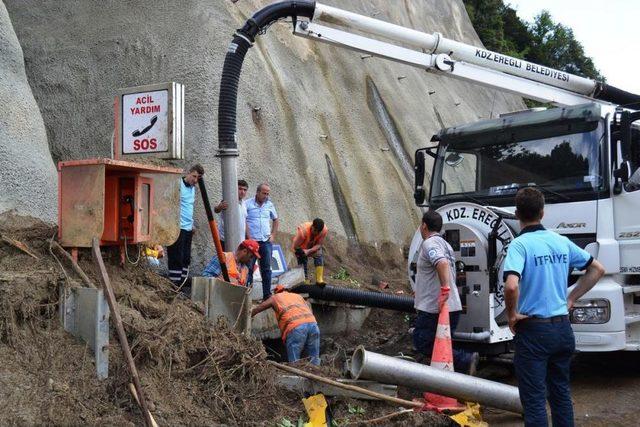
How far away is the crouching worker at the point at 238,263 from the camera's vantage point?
781 cm

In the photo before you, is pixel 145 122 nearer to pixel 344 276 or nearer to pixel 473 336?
pixel 473 336

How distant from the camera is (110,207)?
5.93 metres

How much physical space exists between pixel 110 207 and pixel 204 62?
20.5 feet

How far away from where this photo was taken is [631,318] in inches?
288

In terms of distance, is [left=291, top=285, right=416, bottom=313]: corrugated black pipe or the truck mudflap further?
[left=291, top=285, right=416, bottom=313]: corrugated black pipe

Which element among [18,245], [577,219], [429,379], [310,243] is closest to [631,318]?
[577,219]

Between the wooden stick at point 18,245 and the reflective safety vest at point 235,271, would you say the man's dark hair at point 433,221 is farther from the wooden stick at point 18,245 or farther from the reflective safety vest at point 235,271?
the wooden stick at point 18,245

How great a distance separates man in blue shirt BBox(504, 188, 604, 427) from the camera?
4664 mm

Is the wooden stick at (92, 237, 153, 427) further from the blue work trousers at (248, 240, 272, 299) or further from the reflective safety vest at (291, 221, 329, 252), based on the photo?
the reflective safety vest at (291, 221, 329, 252)

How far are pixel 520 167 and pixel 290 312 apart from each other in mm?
3344

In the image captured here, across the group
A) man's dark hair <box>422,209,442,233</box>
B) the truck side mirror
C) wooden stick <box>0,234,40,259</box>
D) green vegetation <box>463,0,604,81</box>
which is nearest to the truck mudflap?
the truck side mirror

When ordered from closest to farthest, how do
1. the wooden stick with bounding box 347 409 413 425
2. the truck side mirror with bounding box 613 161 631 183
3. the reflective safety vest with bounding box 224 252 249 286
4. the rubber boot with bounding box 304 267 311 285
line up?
the wooden stick with bounding box 347 409 413 425 → the truck side mirror with bounding box 613 161 631 183 → the reflective safety vest with bounding box 224 252 249 286 → the rubber boot with bounding box 304 267 311 285

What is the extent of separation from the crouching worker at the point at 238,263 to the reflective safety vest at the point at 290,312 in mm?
731

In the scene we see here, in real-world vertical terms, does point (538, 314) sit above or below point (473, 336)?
above
